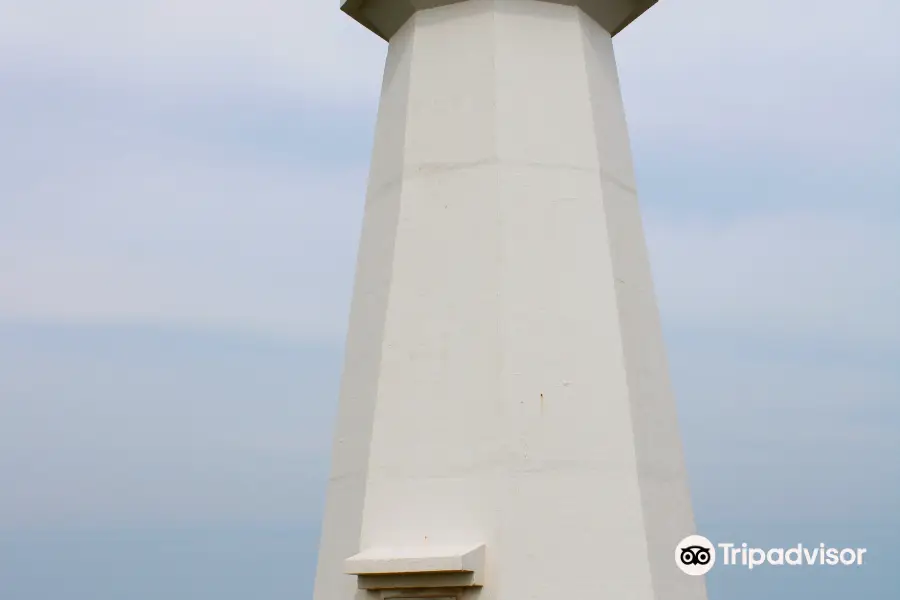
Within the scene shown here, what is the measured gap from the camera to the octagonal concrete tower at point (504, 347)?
5.19 meters

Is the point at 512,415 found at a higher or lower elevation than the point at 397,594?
higher

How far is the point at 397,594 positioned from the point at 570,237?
2.24m

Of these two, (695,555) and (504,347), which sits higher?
(504,347)

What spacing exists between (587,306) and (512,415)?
0.81 metres

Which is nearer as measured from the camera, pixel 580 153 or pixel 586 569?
pixel 586 569

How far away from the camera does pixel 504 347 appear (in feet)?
18.0

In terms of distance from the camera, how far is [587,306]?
5660 mm

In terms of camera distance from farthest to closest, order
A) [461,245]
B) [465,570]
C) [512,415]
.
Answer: [461,245] < [512,415] < [465,570]

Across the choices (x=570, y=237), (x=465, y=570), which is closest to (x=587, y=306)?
(x=570, y=237)

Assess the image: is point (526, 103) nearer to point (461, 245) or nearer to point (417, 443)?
point (461, 245)

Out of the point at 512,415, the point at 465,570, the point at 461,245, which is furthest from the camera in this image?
the point at 461,245

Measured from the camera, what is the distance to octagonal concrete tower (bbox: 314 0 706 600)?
5188 mm

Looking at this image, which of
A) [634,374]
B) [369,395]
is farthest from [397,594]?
[634,374]

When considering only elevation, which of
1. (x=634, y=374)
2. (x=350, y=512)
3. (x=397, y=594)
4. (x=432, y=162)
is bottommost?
(x=397, y=594)
